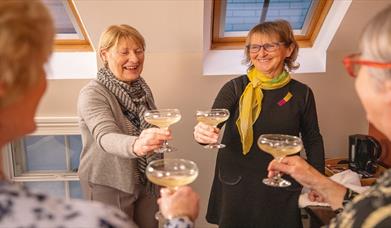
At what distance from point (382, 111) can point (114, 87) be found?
1.22m

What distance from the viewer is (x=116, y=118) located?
5.91 ft

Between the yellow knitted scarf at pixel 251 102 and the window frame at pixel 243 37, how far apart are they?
32.0 inches

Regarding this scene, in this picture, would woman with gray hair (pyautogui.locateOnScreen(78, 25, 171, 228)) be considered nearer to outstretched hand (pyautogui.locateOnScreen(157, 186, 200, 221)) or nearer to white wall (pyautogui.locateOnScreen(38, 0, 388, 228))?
white wall (pyautogui.locateOnScreen(38, 0, 388, 228))

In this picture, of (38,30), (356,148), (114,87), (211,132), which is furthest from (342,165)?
(38,30)

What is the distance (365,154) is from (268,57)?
1031 millimetres

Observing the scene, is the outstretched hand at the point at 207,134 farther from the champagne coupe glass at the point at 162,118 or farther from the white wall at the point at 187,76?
the white wall at the point at 187,76

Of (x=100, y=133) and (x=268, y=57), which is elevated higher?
(x=268, y=57)

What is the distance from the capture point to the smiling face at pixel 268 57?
191 centimetres

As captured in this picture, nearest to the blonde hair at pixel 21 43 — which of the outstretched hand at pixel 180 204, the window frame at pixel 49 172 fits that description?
the outstretched hand at pixel 180 204

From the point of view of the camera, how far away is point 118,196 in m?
1.86

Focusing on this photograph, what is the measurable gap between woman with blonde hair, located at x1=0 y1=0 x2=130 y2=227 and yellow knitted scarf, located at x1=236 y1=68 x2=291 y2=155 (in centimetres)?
117

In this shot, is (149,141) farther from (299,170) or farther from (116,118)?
(299,170)

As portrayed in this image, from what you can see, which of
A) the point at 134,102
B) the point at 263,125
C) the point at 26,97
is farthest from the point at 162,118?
the point at 26,97

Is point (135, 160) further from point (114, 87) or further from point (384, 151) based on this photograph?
point (384, 151)
